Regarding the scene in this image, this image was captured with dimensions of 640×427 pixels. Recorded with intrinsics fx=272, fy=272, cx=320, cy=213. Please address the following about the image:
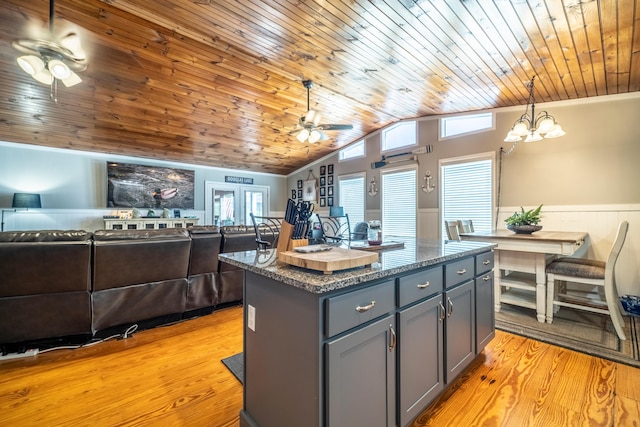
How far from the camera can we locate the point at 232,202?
25.2ft

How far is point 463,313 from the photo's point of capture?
184 centimetres

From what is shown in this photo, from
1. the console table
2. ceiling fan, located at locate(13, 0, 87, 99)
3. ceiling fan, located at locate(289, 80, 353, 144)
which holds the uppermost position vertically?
ceiling fan, located at locate(13, 0, 87, 99)

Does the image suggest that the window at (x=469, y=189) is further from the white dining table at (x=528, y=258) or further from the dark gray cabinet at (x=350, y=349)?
the dark gray cabinet at (x=350, y=349)

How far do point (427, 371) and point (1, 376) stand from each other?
115 inches

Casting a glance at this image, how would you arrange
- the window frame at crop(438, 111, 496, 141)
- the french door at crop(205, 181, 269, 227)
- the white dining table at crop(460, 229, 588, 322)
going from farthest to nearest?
the french door at crop(205, 181, 269, 227), the window frame at crop(438, 111, 496, 141), the white dining table at crop(460, 229, 588, 322)

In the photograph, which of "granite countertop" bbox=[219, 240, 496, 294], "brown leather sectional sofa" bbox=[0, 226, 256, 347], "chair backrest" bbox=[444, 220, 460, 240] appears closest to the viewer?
"granite countertop" bbox=[219, 240, 496, 294]

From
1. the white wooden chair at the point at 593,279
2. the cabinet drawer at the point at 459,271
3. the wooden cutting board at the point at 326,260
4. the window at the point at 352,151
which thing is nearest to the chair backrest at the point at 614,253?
the white wooden chair at the point at 593,279

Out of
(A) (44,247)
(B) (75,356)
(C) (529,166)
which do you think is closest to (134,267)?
(A) (44,247)

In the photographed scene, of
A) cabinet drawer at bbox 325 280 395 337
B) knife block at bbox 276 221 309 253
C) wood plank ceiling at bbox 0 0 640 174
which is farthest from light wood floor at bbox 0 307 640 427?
wood plank ceiling at bbox 0 0 640 174

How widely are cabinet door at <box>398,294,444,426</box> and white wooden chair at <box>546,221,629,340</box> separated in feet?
6.73

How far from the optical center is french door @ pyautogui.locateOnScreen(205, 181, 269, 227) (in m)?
7.30

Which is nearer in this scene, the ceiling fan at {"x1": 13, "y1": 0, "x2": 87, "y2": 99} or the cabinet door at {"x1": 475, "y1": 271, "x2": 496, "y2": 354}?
the cabinet door at {"x1": 475, "y1": 271, "x2": 496, "y2": 354}

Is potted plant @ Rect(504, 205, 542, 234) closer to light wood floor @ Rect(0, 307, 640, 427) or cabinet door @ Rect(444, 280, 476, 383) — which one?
light wood floor @ Rect(0, 307, 640, 427)

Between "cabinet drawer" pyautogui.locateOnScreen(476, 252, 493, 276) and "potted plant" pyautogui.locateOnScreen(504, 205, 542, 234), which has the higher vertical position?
"potted plant" pyautogui.locateOnScreen(504, 205, 542, 234)
